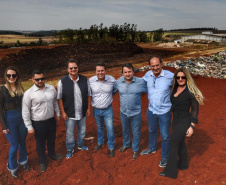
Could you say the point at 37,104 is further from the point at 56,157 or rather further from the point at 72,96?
the point at 56,157

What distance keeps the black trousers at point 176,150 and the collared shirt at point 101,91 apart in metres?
1.49

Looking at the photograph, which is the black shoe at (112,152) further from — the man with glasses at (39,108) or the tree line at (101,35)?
the tree line at (101,35)

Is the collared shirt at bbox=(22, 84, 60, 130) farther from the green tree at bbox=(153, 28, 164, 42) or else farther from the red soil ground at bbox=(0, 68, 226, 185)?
the green tree at bbox=(153, 28, 164, 42)

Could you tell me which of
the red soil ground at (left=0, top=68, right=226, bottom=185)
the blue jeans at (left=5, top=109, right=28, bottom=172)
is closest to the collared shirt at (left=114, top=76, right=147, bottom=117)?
the red soil ground at (left=0, top=68, right=226, bottom=185)

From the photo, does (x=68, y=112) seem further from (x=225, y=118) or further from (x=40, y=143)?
(x=225, y=118)

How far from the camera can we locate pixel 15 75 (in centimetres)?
343

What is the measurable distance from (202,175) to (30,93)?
141 inches

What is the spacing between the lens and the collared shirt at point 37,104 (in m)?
3.43

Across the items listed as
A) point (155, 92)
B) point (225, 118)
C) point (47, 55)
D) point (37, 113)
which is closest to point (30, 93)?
point (37, 113)

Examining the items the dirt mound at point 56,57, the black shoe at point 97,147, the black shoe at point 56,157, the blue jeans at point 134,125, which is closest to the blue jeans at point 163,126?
the blue jeans at point 134,125

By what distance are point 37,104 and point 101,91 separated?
4.20ft

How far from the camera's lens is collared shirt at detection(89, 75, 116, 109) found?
406cm

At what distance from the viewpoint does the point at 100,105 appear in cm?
413

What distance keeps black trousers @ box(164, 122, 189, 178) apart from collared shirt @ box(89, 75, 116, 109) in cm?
149
